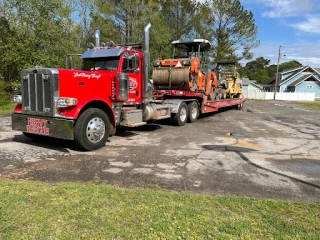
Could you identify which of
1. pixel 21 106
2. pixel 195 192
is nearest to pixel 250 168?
pixel 195 192

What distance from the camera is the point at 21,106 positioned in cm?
705

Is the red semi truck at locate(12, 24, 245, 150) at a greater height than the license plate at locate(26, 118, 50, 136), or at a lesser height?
greater

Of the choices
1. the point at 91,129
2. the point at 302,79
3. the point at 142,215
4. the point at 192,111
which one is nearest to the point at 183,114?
the point at 192,111

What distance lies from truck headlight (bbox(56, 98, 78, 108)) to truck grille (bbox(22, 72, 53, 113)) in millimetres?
213

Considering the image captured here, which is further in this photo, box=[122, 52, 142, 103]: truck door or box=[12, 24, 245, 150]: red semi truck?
box=[122, 52, 142, 103]: truck door

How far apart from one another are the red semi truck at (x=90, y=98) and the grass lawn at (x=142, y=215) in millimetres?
2380

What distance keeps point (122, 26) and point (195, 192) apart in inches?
873

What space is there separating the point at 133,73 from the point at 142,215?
5664 millimetres

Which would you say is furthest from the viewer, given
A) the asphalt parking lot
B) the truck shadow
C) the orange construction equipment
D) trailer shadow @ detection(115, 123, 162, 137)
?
the orange construction equipment

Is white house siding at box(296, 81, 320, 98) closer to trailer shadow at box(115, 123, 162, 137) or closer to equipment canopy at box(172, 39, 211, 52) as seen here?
equipment canopy at box(172, 39, 211, 52)

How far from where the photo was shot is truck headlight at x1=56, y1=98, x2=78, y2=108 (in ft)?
19.9

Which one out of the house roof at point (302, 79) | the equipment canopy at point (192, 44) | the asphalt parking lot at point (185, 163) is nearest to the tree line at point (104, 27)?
the equipment canopy at point (192, 44)

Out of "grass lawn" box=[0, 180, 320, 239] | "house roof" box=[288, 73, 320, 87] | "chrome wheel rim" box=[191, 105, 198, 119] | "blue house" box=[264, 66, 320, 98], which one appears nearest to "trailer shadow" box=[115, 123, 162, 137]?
"chrome wheel rim" box=[191, 105, 198, 119]

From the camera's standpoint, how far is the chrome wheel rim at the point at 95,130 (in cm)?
650
